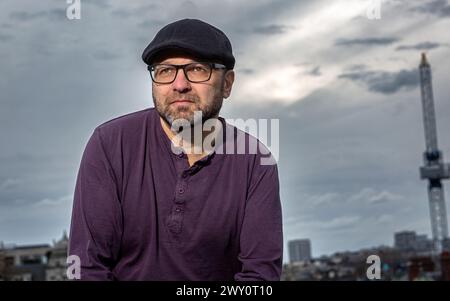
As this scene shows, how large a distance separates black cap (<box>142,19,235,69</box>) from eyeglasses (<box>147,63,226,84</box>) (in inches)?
2.3

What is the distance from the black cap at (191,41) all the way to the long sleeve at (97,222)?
2.72 ft

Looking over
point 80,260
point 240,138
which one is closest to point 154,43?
point 240,138

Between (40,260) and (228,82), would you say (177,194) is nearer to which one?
(228,82)

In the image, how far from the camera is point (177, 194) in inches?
243

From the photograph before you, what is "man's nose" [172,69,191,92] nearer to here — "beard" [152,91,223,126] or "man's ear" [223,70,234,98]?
"beard" [152,91,223,126]

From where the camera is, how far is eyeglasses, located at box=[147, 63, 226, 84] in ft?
20.0

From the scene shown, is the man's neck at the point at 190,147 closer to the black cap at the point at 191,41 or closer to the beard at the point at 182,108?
the beard at the point at 182,108

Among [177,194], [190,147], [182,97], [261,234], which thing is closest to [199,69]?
[182,97]

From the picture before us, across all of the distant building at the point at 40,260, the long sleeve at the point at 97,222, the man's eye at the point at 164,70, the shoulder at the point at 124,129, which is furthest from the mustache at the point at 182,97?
the distant building at the point at 40,260

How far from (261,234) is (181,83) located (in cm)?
117
